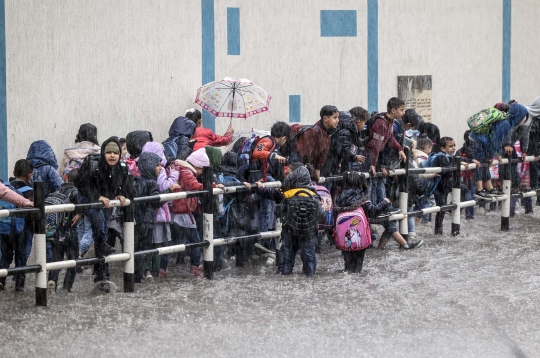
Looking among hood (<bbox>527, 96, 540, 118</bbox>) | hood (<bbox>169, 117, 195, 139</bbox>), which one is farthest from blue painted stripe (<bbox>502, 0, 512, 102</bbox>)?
hood (<bbox>169, 117, 195, 139</bbox>)

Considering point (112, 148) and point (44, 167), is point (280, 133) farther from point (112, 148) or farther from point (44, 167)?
point (44, 167)

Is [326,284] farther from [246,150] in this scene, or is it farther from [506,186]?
[506,186]

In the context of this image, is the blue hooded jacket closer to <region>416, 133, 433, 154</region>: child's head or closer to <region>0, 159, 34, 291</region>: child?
<region>416, 133, 433, 154</region>: child's head

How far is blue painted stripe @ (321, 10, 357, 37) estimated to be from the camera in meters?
16.2

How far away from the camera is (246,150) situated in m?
11.5

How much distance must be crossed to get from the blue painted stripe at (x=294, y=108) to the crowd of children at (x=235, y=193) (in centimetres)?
247

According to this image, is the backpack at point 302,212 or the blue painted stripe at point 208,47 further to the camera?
the blue painted stripe at point 208,47

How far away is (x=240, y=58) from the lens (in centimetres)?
1505

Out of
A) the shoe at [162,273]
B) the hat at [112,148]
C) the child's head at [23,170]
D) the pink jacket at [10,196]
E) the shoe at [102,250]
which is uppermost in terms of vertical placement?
the hat at [112,148]

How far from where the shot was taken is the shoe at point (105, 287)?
9.70 m

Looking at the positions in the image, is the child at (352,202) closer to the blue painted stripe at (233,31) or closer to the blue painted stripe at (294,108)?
the blue painted stripe at (233,31)

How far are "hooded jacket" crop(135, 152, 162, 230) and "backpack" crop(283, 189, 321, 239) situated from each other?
1235mm

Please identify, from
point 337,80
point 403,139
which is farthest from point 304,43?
point 403,139

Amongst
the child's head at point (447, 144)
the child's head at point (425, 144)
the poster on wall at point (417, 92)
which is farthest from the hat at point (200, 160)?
the poster on wall at point (417, 92)
